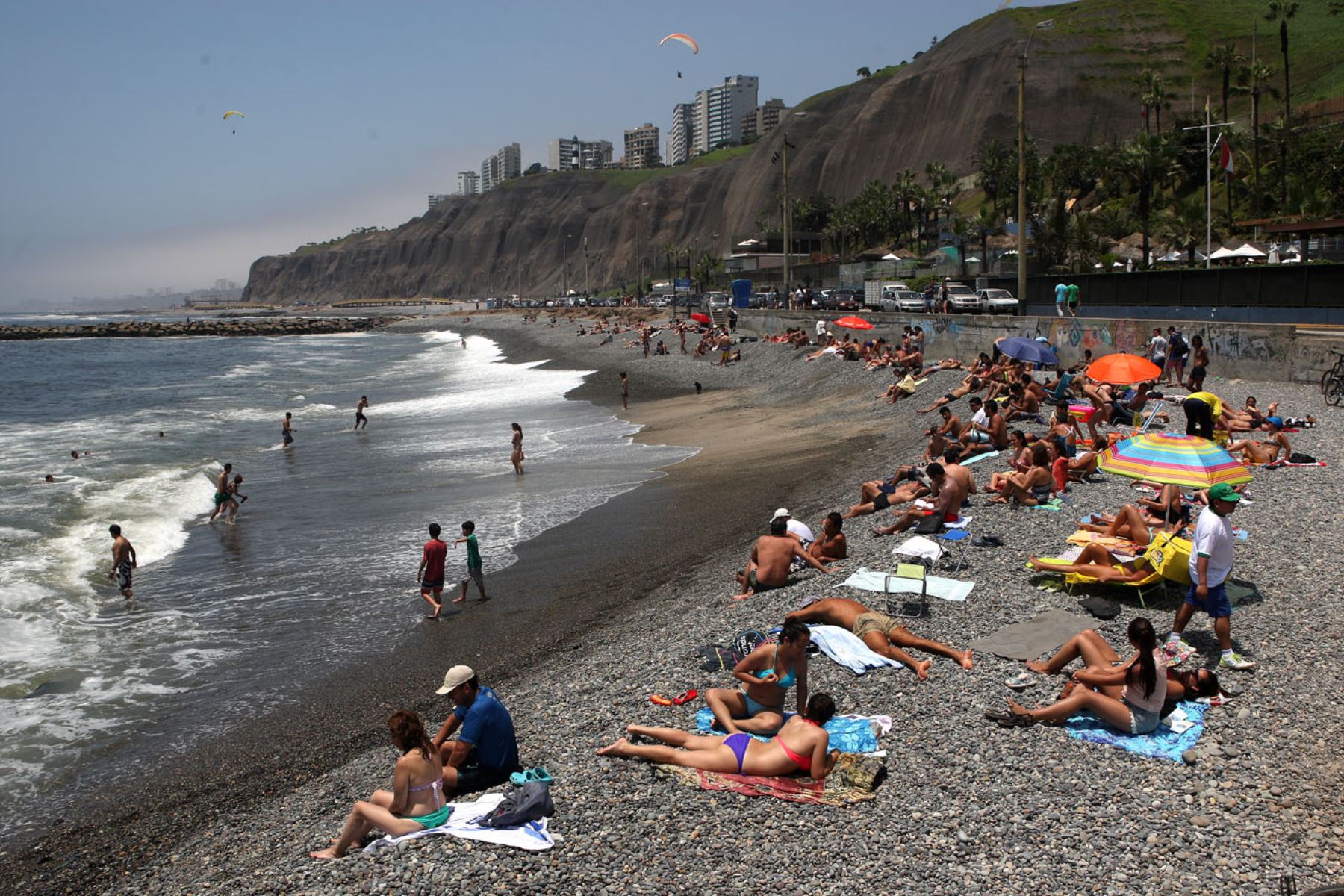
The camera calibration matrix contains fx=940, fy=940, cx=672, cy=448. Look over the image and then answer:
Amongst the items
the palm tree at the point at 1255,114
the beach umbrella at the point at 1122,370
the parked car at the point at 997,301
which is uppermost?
the palm tree at the point at 1255,114

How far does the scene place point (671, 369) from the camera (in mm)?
42250

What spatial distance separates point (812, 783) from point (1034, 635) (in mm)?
2973

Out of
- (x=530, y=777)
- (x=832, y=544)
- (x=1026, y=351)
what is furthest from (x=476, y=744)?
(x=1026, y=351)

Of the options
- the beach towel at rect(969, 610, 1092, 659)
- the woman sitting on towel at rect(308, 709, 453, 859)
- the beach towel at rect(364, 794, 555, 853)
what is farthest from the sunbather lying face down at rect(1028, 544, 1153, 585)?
the woman sitting on towel at rect(308, 709, 453, 859)

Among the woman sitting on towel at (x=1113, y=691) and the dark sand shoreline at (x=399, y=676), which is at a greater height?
the woman sitting on towel at (x=1113, y=691)

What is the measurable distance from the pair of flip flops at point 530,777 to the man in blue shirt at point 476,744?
15cm

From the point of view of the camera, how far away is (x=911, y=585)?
30.1ft

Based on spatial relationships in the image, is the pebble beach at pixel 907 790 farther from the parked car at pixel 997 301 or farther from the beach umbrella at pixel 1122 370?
the parked car at pixel 997 301

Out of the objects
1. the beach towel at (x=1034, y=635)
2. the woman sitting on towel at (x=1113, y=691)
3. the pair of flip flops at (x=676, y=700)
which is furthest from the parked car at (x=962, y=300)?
the pair of flip flops at (x=676, y=700)

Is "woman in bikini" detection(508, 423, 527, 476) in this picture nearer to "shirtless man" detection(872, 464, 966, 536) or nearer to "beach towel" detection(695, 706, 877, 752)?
"shirtless man" detection(872, 464, 966, 536)

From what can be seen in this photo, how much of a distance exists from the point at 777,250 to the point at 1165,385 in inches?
3078

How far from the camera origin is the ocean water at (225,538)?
31.1 ft

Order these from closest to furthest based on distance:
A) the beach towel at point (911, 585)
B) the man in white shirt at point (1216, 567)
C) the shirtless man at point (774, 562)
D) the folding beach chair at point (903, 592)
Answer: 1. the man in white shirt at point (1216, 567)
2. the folding beach chair at point (903, 592)
3. the beach towel at point (911, 585)
4. the shirtless man at point (774, 562)

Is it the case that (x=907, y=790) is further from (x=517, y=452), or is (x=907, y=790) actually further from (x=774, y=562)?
(x=517, y=452)
